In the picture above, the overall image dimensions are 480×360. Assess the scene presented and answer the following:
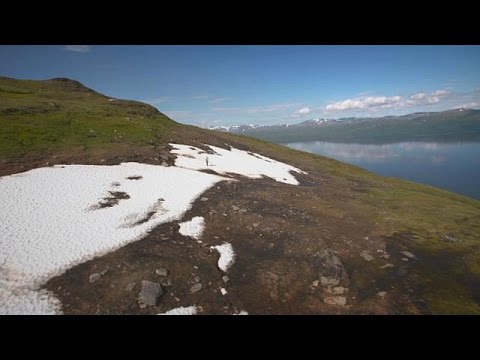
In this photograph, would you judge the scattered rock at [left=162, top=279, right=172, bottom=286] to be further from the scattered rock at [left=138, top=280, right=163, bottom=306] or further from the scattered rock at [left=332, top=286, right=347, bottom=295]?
the scattered rock at [left=332, top=286, right=347, bottom=295]

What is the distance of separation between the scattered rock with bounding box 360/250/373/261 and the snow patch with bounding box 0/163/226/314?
1288 centimetres

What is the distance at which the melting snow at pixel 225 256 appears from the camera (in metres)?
16.5

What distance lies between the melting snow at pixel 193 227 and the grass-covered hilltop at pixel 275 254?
41cm

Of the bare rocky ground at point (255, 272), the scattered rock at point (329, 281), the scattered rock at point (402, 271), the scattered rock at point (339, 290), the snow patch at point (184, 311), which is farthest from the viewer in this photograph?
the scattered rock at point (402, 271)

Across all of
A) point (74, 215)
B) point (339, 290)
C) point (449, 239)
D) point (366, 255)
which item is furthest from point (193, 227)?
point (449, 239)

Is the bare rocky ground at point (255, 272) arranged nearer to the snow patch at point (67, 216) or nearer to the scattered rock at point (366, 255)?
the scattered rock at point (366, 255)

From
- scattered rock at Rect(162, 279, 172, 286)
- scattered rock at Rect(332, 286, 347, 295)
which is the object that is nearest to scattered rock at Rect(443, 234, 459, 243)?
scattered rock at Rect(332, 286, 347, 295)

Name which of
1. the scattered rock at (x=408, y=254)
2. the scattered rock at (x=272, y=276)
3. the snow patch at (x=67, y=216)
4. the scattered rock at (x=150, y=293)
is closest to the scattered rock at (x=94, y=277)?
the snow patch at (x=67, y=216)

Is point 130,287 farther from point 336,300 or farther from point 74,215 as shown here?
point 336,300

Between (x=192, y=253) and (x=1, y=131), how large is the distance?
29879 millimetres

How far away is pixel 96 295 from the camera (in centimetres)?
1287

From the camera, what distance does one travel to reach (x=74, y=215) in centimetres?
1925

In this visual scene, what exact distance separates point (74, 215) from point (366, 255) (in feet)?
63.1
